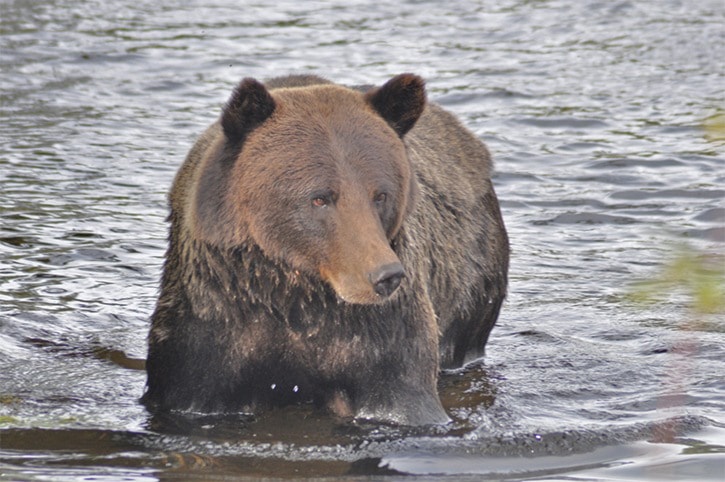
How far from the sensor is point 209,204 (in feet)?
19.8

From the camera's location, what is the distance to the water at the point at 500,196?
21.1ft

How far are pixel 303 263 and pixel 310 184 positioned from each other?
13.4 inches

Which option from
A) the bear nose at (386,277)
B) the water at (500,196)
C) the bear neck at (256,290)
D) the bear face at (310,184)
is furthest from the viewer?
the water at (500,196)

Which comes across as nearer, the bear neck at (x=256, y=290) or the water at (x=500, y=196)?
the bear neck at (x=256, y=290)

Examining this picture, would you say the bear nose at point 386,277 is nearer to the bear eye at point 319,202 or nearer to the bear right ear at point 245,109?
the bear eye at point 319,202

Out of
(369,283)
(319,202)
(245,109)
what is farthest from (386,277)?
(245,109)

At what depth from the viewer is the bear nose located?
18.3 feet

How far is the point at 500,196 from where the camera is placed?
1188 cm

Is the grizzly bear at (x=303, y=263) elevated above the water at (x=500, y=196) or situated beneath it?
elevated above

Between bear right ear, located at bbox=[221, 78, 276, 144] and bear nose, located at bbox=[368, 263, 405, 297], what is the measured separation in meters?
0.88

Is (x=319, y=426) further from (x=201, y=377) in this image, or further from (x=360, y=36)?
(x=360, y=36)

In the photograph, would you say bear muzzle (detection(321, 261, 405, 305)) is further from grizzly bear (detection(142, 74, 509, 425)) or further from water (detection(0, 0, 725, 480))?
water (detection(0, 0, 725, 480))

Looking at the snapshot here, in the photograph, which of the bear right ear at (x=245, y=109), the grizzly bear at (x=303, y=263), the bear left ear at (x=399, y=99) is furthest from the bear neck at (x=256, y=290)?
the bear left ear at (x=399, y=99)

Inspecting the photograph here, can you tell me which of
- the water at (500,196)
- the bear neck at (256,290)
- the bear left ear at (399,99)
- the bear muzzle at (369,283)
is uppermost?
the bear left ear at (399,99)
